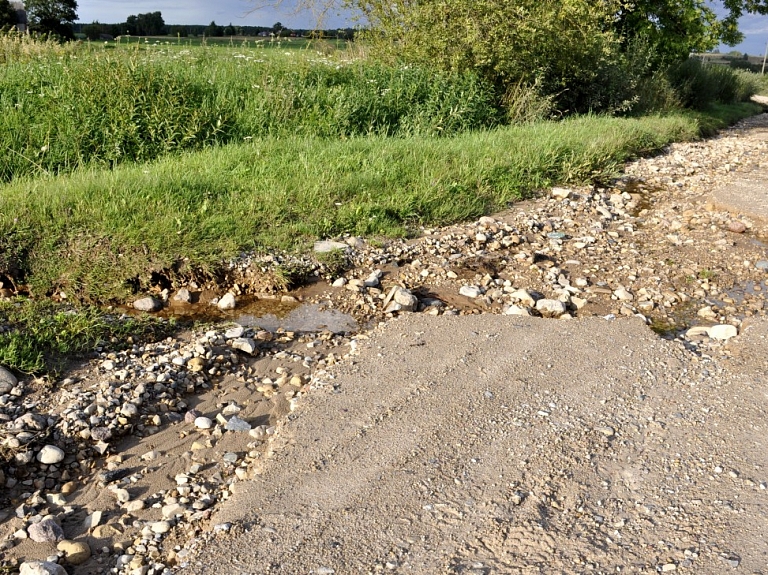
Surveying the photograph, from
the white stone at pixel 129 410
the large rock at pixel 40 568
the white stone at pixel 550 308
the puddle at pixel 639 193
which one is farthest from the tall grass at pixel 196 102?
the large rock at pixel 40 568

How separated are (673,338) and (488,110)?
6.76m

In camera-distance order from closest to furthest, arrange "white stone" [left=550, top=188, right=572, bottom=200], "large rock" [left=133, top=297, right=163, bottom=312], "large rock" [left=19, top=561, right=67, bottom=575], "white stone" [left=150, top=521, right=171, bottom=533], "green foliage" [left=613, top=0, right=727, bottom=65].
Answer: "large rock" [left=19, top=561, right=67, bottom=575]
"white stone" [left=150, top=521, right=171, bottom=533]
"large rock" [left=133, top=297, right=163, bottom=312]
"white stone" [left=550, top=188, right=572, bottom=200]
"green foliage" [left=613, top=0, right=727, bottom=65]

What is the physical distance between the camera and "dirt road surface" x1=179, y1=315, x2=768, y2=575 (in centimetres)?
259

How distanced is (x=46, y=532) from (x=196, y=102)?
6644 millimetres

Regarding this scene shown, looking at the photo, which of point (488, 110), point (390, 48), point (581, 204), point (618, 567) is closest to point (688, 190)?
point (581, 204)

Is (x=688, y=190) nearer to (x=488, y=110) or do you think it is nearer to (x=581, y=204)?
(x=581, y=204)

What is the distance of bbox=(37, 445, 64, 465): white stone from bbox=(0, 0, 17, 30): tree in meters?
27.5

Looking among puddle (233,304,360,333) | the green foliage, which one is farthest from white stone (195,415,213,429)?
the green foliage

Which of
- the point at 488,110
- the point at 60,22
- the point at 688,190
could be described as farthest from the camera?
the point at 60,22

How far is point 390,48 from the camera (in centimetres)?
1166

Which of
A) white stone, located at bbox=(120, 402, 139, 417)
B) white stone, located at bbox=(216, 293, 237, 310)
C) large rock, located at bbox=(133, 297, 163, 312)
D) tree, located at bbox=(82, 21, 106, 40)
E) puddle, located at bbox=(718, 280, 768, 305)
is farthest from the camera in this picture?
tree, located at bbox=(82, 21, 106, 40)

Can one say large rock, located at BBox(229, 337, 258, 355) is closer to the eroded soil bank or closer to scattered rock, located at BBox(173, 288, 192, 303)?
the eroded soil bank

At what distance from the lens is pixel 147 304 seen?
4.90 meters

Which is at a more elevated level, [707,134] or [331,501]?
[707,134]
